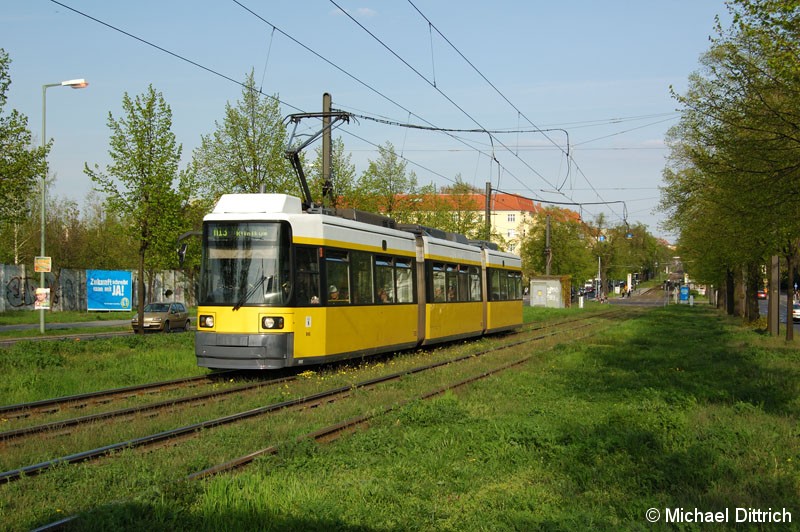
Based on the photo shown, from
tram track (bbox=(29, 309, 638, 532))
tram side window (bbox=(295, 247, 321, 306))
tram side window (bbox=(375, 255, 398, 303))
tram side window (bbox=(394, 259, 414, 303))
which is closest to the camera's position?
tram track (bbox=(29, 309, 638, 532))

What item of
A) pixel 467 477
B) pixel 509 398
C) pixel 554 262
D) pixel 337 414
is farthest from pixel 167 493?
pixel 554 262

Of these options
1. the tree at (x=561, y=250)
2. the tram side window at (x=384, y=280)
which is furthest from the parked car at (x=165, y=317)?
the tree at (x=561, y=250)

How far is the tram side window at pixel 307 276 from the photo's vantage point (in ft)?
46.9

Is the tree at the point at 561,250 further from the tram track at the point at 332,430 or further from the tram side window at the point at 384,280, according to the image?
the tram track at the point at 332,430

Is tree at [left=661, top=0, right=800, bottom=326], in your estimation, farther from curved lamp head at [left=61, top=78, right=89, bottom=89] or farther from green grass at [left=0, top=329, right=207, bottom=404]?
curved lamp head at [left=61, top=78, right=89, bottom=89]

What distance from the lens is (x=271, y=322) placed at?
45.3 ft

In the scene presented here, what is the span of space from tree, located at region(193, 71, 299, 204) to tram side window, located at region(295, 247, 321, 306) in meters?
10.2

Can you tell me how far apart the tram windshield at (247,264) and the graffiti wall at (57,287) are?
1178 inches

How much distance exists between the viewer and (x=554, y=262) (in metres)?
76.8

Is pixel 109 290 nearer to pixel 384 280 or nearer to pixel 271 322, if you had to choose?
pixel 384 280

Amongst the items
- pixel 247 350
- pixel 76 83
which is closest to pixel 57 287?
pixel 76 83

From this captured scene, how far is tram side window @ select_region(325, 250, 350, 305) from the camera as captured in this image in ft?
49.9

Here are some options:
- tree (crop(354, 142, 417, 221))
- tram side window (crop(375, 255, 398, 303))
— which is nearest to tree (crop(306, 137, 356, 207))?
tree (crop(354, 142, 417, 221))

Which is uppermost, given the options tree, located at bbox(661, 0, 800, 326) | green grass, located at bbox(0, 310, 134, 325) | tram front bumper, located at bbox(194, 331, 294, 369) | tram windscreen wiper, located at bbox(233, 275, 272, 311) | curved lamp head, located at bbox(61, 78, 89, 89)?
curved lamp head, located at bbox(61, 78, 89, 89)
